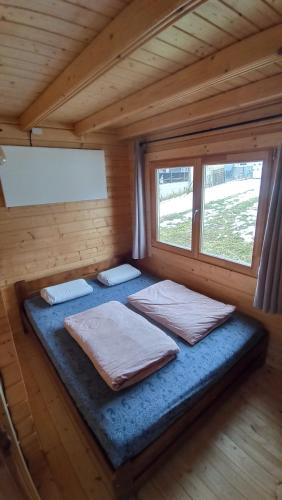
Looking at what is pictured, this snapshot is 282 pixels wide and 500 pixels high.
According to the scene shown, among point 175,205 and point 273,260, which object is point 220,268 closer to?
point 273,260

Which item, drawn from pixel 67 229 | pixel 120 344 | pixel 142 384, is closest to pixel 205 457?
pixel 142 384

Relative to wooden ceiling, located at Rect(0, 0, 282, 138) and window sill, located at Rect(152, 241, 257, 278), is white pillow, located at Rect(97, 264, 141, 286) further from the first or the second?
wooden ceiling, located at Rect(0, 0, 282, 138)

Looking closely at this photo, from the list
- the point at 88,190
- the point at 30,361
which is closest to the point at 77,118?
the point at 88,190

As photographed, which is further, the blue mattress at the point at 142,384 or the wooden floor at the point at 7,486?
the blue mattress at the point at 142,384

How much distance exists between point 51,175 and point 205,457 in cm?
286

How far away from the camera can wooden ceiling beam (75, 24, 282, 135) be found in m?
1.08

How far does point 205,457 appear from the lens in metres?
1.55

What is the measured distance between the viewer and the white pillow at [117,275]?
10.0 feet

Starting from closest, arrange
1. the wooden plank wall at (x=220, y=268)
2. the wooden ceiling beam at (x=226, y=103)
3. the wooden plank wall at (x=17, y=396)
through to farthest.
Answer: the wooden plank wall at (x=17, y=396) → the wooden ceiling beam at (x=226, y=103) → the wooden plank wall at (x=220, y=268)

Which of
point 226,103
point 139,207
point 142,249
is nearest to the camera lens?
point 226,103

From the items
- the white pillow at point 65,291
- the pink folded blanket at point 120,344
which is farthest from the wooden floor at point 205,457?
the white pillow at point 65,291

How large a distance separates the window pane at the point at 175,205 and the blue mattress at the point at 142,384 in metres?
1.18

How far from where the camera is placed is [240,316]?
2.28 m

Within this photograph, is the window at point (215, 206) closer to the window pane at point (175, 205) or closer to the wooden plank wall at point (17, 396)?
the window pane at point (175, 205)
